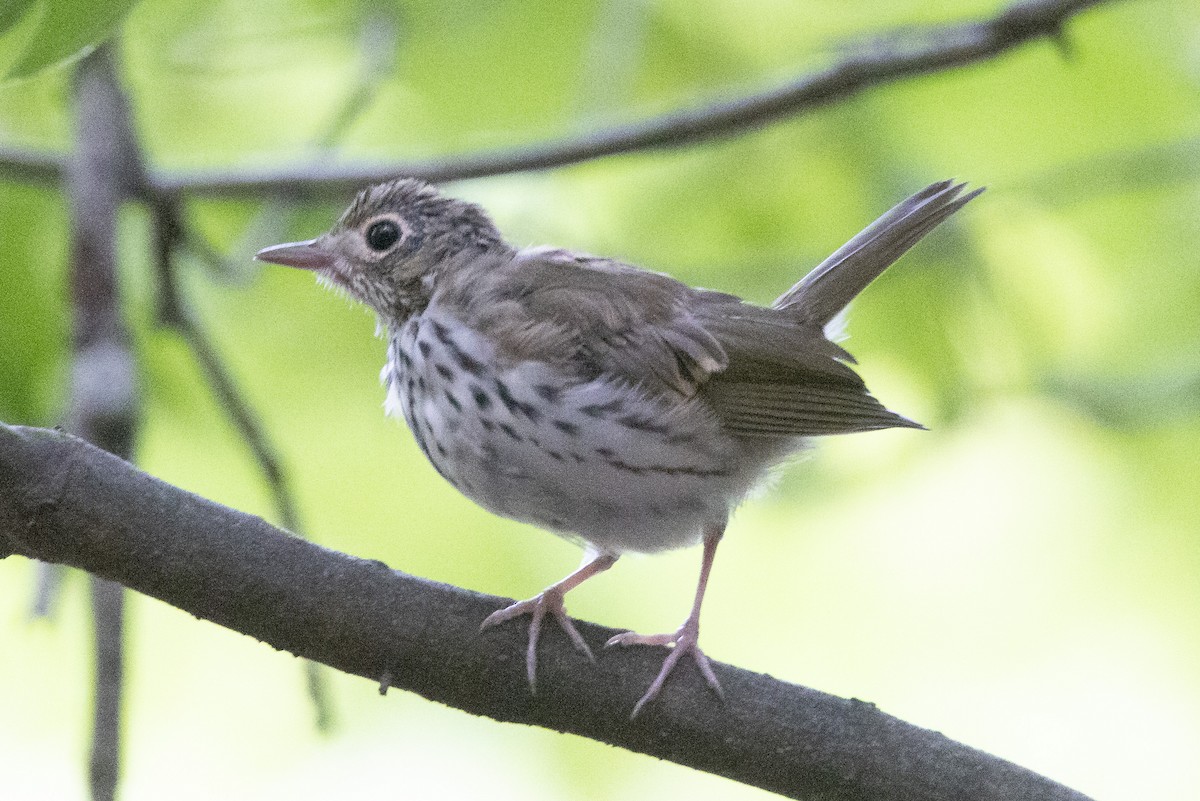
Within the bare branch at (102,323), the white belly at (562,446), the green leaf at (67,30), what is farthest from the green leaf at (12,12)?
the white belly at (562,446)

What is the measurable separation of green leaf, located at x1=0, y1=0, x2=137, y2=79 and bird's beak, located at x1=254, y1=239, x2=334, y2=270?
232 centimetres

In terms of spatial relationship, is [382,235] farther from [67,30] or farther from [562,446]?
[67,30]

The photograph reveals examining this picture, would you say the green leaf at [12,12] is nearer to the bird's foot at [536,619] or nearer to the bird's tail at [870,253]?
the bird's foot at [536,619]

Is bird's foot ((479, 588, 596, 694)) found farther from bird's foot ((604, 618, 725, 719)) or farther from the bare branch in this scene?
the bare branch

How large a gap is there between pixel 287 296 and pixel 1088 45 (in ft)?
10.3

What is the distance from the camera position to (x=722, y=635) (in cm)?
581

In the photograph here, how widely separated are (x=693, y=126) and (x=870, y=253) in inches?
25.3

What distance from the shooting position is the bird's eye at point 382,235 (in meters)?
4.12

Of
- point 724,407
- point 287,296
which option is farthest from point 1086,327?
point 287,296

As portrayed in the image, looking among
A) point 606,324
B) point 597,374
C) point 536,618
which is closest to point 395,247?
point 606,324

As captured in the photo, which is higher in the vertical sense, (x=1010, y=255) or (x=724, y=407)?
(x=1010, y=255)

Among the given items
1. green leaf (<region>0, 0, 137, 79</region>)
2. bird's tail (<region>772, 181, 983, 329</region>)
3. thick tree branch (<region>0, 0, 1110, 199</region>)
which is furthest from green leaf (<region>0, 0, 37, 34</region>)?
bird's tail (<region>772, 181, 983, 329</region>)

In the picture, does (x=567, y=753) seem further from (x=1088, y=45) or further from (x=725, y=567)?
(x=1088, y=45)

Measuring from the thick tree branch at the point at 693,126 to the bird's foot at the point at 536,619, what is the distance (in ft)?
4.88
